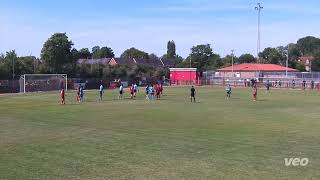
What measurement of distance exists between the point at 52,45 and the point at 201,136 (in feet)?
262

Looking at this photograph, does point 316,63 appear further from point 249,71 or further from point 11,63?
point 11,63

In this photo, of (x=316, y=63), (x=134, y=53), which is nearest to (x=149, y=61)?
(x=134, y=53)

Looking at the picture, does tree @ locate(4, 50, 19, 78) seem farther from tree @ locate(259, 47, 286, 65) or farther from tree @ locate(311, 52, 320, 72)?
tree @ locate(311, 52, 320, 72)

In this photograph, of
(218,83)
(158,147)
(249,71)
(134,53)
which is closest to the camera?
(158,147)

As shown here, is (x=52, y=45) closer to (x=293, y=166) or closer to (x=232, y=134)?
(x=232, y=134)

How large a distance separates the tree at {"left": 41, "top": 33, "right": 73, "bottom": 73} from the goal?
17.7 meters

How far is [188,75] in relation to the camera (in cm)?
10500

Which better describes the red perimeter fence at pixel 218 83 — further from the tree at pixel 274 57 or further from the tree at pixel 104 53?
the tree at pixel 104 53

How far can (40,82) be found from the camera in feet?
242

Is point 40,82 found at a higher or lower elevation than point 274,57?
lower

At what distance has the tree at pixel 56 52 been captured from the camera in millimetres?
96669

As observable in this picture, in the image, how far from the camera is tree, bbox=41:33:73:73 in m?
96.7

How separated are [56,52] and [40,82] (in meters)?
24.1

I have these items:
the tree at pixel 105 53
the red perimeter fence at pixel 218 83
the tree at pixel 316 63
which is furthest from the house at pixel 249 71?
the tree at pixel 105 53
